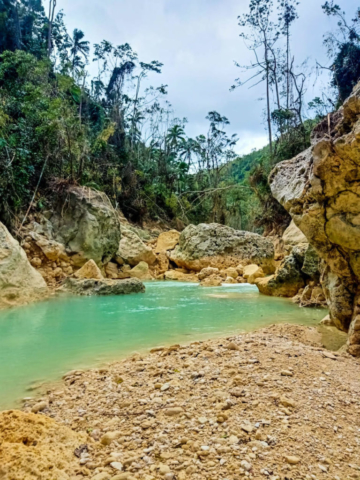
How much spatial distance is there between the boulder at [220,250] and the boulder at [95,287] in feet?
17.1

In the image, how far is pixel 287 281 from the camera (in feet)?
26.8

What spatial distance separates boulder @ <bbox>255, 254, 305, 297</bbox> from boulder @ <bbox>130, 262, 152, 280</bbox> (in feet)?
18.0

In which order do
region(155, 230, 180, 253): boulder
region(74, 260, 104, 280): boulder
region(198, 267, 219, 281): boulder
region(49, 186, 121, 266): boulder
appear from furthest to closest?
1. region(155, 230, 180, 253): boulder
2. region(198, 267, 219, 281): boulder
3. region(49, 186, 121, 266): boulder
4. region(74, 260, 104, 280): boulder

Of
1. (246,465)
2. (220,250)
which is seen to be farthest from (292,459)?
(220,250)

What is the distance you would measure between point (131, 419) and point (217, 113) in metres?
24.8

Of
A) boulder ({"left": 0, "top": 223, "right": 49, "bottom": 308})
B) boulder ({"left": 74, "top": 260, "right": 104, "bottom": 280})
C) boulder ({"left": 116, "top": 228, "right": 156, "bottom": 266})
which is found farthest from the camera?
boulder ({"left": 116, "top": 228, "right": 156, "bottom": 266})

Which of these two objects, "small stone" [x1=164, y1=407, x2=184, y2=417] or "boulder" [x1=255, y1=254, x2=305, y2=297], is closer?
"small stone" [x1=164, y1=407, x2=184, y2=417]

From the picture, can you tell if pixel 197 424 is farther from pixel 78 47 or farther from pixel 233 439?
pixel 78 47

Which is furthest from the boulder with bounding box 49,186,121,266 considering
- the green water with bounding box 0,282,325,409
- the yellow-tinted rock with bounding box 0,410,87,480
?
the yellow-tinted rock with bounding box 0,410,87,480

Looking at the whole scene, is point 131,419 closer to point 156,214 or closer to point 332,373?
point 332,373

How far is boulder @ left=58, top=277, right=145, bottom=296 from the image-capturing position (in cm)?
855

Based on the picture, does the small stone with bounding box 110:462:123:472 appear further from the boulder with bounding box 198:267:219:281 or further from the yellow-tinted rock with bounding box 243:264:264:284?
the boulder with bounding box 198:267:219:281

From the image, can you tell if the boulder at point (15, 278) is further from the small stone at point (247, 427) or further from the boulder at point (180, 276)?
the small stone at point (247, 427)

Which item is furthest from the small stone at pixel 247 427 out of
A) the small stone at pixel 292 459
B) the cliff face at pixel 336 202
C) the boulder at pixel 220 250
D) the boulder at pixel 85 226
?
the boulder at pixel 220 250
